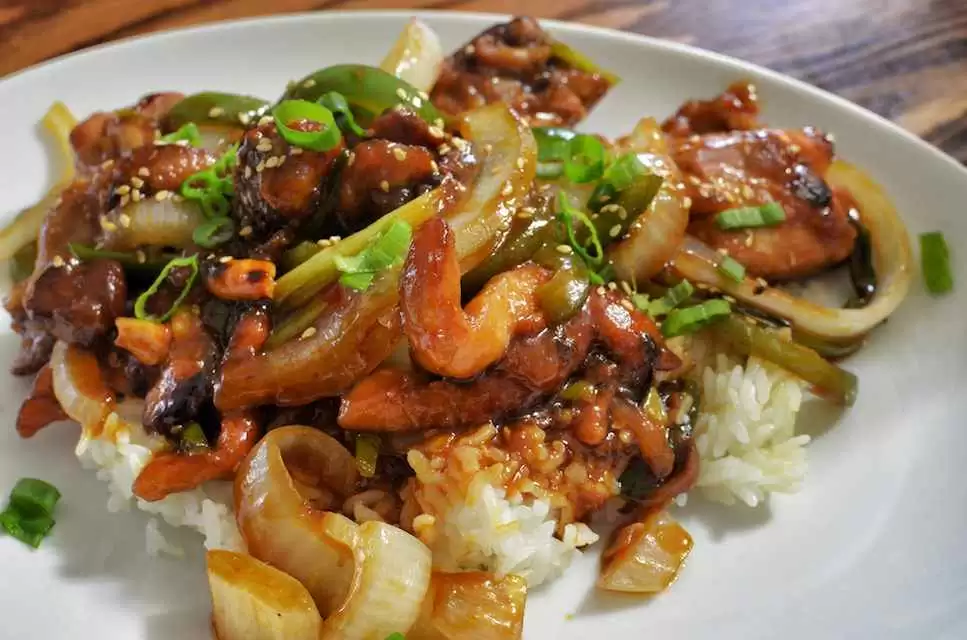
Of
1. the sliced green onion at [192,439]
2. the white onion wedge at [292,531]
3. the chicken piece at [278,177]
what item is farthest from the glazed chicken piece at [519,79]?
the white onion wedge at [292,531]

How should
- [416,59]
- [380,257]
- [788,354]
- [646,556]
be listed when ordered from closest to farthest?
[380,257], [646,556], [788,354], [416,59]

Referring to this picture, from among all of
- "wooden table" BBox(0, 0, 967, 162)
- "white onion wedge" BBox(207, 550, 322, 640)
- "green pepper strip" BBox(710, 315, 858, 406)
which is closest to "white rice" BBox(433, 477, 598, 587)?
"white onion wedge" BBox(207, 550, 322, 640)

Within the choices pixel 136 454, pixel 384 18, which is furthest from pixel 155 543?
pixel 384 18

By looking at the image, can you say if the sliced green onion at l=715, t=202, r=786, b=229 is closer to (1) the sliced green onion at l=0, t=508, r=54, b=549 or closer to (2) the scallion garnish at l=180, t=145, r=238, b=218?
(2) the scallion garnish at l=180, t=145, r=238, b=218

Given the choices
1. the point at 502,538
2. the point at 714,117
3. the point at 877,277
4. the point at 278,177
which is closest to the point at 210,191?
the point at 278,177

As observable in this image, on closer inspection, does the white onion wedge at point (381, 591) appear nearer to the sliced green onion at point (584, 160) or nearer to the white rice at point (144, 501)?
the white rice at point (144, 501)

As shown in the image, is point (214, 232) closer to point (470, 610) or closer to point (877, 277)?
point (470, 610)
